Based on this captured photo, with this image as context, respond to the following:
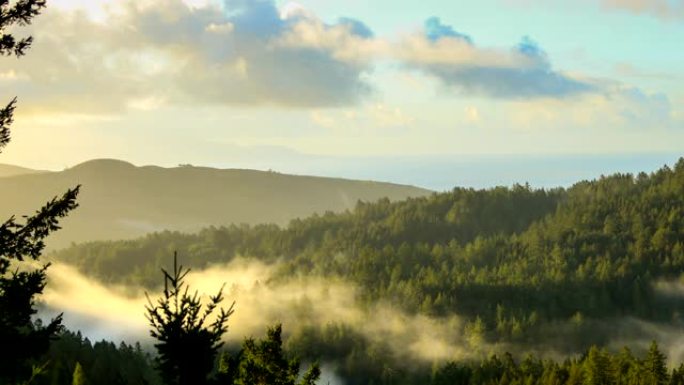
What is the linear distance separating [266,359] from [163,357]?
8025 mm

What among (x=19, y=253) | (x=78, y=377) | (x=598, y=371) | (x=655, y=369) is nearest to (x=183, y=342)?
(x=19, y=253)

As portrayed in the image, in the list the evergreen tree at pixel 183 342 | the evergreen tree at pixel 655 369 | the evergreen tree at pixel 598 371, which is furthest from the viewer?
the evergreen tree at pixel 598 371

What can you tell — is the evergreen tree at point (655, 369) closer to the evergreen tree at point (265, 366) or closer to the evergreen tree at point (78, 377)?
the evergreen tree at point (78, 377)

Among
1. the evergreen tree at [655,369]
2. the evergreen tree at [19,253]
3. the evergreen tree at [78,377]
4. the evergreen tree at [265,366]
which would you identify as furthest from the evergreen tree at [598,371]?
the evergreen tree at [19,253]

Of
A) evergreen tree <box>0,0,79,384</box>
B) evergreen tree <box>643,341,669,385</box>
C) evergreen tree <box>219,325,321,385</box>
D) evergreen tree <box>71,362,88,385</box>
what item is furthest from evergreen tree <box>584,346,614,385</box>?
evergreen tree <box>0,0,79,384</box>

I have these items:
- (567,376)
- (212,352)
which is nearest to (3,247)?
(212,352)

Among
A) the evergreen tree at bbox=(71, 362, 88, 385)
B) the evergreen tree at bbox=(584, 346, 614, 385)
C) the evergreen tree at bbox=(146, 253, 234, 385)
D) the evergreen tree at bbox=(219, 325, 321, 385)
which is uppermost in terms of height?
the evergreen tree at bbox=(146, 253, 234, 385)

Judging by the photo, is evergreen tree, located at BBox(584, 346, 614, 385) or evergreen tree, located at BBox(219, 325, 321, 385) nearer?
evergreen tree, located at BBox(219, 325, 321, 385)

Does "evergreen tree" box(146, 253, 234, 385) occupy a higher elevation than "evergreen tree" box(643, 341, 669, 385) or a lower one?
higher

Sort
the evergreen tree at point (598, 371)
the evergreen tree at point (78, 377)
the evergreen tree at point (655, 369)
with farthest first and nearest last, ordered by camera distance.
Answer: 1. the evergreen tree at point (598, 371)
2. the evergreen tree at point (655, 369)
3. the evergreen tree at point (78, 377)

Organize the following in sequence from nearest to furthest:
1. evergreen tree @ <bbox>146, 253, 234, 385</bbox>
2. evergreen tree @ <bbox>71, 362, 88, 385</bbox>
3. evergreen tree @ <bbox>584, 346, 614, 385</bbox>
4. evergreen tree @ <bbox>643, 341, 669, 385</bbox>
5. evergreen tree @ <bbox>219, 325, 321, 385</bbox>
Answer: evergreen tree @ <bbox>146, 253, 234, 385</bbox> → evergreen tree @ <bbox>219, 325, 321, 385</bbox> → evergreen tree @ <bbox>71, 362, 88, 385</bbox> → evergreen tree @ <bbox>643, 341, 669, 385</bbox> → evergreen tree @ <bbox>584, 346, 614, 385</bbox>

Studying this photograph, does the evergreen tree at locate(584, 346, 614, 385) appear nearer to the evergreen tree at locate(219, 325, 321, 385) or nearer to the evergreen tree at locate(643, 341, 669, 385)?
Result: the evergreen tree at locate(643, 341, 669, 385)

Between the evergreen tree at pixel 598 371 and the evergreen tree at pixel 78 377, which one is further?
the evergreen tree at pixel 598 371

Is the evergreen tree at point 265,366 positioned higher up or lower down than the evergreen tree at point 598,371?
higher up
